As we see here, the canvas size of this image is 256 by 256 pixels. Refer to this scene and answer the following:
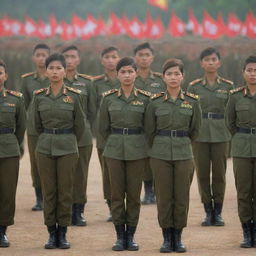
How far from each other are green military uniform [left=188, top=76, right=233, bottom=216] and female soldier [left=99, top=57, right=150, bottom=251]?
1700 mm

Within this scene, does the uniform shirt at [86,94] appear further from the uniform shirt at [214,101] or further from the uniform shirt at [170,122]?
the uniform shirt at [170,122]

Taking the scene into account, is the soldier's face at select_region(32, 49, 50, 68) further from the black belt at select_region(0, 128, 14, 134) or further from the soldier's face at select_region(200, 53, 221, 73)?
the black belt at select_region(0, 128, 14, 134)

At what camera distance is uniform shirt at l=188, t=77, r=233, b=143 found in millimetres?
11359

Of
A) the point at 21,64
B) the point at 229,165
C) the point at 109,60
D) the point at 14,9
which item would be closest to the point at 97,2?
the point at 14,9

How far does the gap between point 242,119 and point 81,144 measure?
2399 mm

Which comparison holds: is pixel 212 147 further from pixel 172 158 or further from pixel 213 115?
pixel 172 158

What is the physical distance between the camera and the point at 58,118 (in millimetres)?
9734

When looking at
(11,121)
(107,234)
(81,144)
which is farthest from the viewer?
(81,144)

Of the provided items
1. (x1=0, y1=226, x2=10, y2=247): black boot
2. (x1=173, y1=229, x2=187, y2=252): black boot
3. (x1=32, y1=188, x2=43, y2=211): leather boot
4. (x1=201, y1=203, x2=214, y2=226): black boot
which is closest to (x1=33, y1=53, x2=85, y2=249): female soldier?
(x1=0, y1=226, x2=10, y2=247): black boot

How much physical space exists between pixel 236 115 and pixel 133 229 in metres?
1.53

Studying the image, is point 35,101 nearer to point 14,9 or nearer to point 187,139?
point 187,139

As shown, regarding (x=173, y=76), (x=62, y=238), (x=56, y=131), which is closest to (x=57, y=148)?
(x=56, y=131)

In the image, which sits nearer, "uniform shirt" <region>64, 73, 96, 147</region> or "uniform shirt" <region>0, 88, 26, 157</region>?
"uniform shirt" <region>0, 88, 26, 157</region>

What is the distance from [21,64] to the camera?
26812 mm
